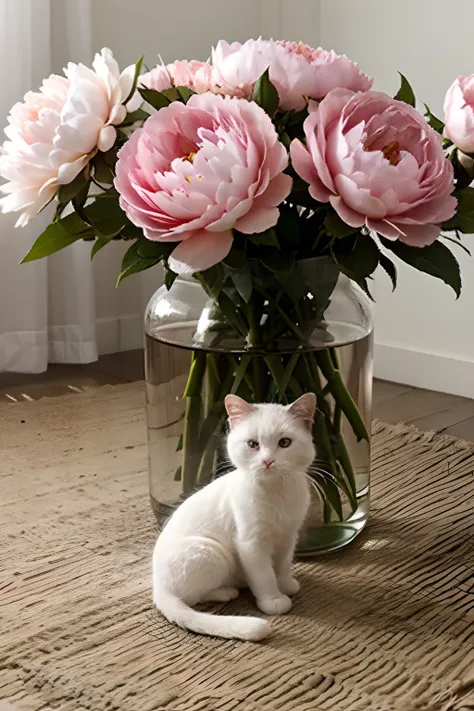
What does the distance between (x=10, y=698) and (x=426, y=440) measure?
910 millimetres

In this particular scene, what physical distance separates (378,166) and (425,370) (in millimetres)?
1442

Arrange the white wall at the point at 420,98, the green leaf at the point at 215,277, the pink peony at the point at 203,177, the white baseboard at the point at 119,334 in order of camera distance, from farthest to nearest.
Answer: the white baseboard at the point at 119,334 → the white wall at the point at 420,98 → the green leaf at the point at 215,277 → the pink peony at the point at 203,177

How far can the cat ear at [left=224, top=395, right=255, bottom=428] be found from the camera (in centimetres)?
91

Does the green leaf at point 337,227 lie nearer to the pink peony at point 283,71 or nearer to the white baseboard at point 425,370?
the pink peony at point 283,71

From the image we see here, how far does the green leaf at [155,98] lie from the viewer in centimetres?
84

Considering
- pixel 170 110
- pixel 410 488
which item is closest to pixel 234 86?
Result: pixel 170 110

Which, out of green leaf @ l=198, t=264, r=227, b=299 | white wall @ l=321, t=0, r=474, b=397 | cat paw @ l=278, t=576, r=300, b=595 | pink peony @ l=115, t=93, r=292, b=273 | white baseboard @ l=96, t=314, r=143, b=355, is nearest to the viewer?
pink peony @ l=115, t=93, r=292, b=273

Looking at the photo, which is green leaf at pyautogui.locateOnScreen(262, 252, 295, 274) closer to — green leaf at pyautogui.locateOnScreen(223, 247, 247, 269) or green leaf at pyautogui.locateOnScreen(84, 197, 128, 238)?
green leaf at pyautogui.locateOnScreen(223, 247, 247, 269)

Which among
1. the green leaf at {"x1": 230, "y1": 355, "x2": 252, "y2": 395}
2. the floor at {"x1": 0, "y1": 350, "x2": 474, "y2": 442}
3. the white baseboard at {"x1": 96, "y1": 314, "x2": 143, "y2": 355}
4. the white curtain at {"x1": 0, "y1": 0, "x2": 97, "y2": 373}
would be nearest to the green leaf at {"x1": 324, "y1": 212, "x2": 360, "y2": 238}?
the green leaf at {"x1": 230, "y1": 355, "x2": 252, "y2": 395}

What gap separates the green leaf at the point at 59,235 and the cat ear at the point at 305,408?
28 cm

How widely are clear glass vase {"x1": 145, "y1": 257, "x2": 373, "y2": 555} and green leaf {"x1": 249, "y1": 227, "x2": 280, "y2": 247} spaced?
0.11m

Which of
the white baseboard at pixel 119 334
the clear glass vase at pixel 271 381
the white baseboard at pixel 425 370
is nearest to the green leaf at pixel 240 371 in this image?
the clear glass vase at pixel 271 381

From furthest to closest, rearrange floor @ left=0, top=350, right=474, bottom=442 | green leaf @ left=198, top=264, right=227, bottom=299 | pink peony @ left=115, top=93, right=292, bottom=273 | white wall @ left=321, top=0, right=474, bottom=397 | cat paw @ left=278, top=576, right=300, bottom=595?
white wall @ left=321, top=0, right=474, bottom=397 < floor @ left=0, top=350, right=474, bottom=442 < cat paw @ left=278, top=576, right=300, bottom=595 < green leaf @ left=198, top=264, right=227, bottom=299 < pink peony @ left=115, top=93, right=292, bottom=273

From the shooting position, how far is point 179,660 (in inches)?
32.3
